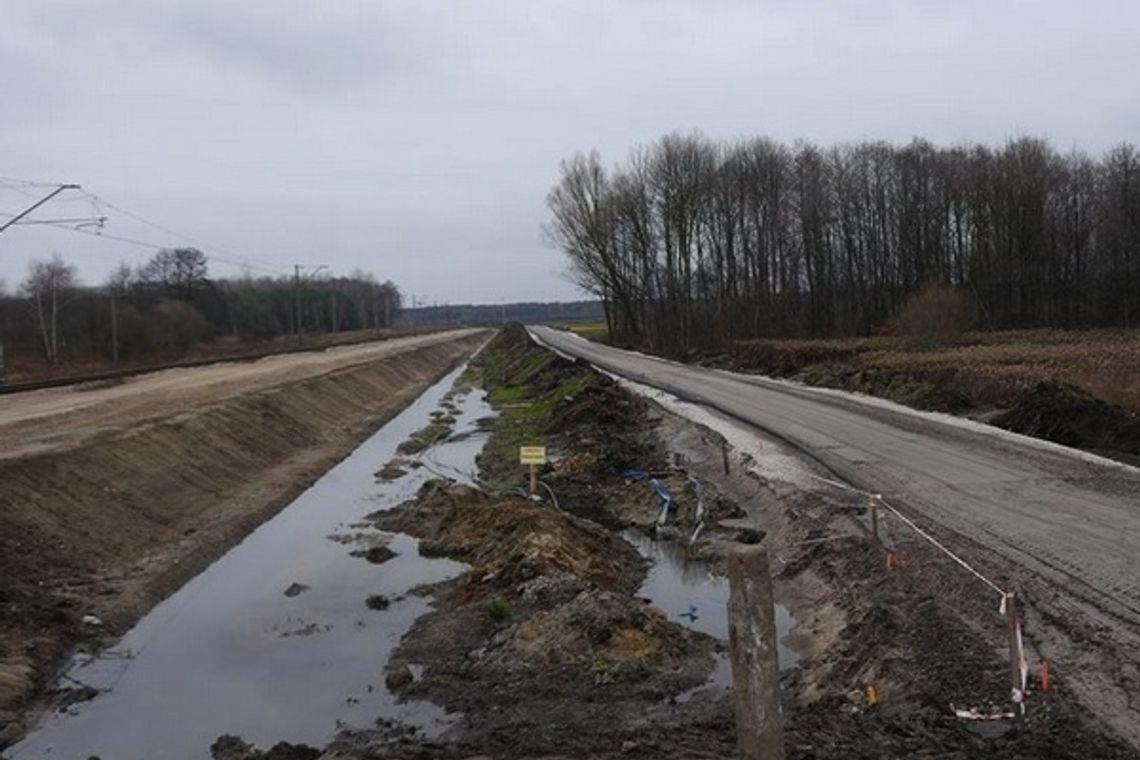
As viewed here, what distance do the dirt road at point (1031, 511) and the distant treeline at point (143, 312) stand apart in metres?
59.4

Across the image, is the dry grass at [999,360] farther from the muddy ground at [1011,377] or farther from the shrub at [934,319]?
the shrub at [934,319]

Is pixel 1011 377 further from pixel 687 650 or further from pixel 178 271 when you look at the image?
pixel 178 271

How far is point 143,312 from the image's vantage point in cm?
8606

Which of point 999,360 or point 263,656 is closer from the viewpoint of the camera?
point 263,656

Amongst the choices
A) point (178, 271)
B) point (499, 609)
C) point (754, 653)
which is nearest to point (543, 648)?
point (499, 609)

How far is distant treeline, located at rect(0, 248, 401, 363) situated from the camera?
7281 centimetres

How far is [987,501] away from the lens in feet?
49.5

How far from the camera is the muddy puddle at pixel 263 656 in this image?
385 inches

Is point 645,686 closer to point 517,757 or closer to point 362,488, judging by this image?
point 517,757

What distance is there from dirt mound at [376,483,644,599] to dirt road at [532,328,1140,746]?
4.82 meters

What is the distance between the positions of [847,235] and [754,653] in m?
85.8

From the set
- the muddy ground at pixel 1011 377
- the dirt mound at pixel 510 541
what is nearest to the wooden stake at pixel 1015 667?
the dirt mound at pixel 510 541

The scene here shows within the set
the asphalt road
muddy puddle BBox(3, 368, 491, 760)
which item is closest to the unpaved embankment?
muddy puddle BBox(3, 368, 491, 760)

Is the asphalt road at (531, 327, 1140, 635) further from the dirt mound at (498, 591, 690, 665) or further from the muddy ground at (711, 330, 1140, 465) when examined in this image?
the dirt mound at (498, 591, 690, 665)
